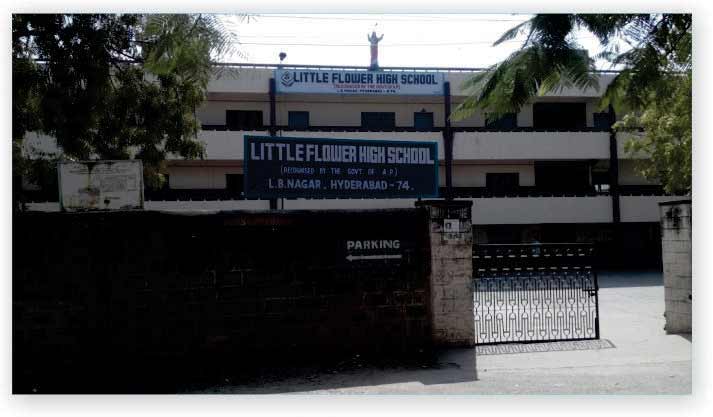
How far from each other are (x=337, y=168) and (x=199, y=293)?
2323 millimetres

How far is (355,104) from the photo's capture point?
25562 mm

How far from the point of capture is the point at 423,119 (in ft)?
85.1

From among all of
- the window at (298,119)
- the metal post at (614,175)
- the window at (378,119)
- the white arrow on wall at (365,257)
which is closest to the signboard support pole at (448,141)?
the window at (378,119)

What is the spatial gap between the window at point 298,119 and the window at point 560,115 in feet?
32.2

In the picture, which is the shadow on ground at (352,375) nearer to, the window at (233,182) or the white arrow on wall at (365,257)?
the white arrow on wall at (365,257)

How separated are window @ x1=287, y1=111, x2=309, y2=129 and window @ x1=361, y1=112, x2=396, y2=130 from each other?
93.4 inches

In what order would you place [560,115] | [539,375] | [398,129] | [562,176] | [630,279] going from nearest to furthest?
[539,375] < [630,279] < [398,129] < [562,176] < [560,115]

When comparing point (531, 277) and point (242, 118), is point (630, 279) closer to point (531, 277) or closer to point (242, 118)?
point (531, 277)

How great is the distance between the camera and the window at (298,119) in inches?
987

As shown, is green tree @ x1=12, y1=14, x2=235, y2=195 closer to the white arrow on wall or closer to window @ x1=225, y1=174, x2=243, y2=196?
the white arrow on wall

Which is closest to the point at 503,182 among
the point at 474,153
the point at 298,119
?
the point at 474,153

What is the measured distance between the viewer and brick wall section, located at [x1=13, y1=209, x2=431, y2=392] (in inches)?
276

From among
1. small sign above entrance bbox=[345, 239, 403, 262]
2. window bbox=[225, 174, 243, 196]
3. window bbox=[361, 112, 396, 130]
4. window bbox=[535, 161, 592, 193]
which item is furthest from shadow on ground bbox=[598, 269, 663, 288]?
window bbox=[225, 174, 243, 196]

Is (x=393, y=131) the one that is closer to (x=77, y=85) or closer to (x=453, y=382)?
(x=77, y=85)
